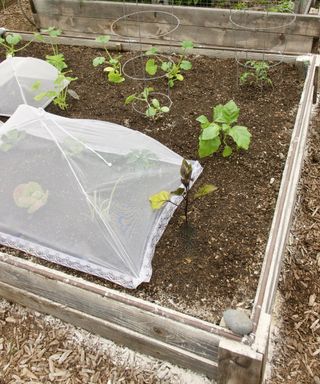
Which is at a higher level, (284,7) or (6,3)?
(284,7)

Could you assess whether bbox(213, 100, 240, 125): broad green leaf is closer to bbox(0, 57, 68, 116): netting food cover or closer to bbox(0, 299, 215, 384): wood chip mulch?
bbox(0, 57, 68, 116): netting food cover

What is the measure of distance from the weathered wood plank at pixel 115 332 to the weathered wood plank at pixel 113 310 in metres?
0.02

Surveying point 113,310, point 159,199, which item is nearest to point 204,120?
point 159,199

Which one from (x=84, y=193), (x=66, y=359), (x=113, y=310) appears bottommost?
(x=66, y=359)

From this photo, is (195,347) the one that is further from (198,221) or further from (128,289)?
(198,221)

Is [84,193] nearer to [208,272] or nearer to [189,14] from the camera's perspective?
[208,272]

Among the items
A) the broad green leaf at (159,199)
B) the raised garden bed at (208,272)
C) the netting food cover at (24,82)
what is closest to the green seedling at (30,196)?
the raised garden bed at (208,272)

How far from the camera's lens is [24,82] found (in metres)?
2.87

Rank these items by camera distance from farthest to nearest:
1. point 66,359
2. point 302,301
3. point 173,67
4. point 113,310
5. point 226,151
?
1. point 173,67
2. point 226,151
3. point 302,301
4. point 66,359
5. point 113,310

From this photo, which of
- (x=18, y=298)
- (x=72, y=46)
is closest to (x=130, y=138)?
(x=18, y=298)

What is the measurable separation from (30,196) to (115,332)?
791mm

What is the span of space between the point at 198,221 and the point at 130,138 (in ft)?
2.05

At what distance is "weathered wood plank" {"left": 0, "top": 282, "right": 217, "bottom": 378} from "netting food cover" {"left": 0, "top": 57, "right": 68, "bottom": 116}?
1.39 meters

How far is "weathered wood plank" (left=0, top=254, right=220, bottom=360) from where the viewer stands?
1561 millimetres
